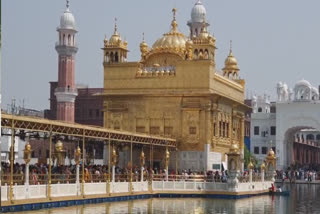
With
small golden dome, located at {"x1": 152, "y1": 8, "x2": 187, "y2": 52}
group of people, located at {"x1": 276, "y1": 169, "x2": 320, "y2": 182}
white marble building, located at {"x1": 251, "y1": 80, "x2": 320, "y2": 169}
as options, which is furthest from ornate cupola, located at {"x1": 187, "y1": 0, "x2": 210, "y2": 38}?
small golden dome, located at {"x1": 152, "y1": 8, "x2": 187, "y2": 52}

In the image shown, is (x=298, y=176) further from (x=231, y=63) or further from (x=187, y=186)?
(x=187, y=186)

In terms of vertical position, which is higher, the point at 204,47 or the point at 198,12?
the point at 198,12

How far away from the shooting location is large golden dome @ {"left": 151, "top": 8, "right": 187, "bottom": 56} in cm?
3709

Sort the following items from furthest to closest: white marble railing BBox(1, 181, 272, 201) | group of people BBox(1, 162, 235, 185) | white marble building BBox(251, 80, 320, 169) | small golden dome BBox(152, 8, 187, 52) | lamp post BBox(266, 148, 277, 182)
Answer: white marble building BBox(251, 80, 320, 169) < lamp post BBox(266, 148, 277, 182) < small golden dome BBox(152, 8, 187, 52) < group of people BBox(1, 162, 235, 185) < white marble railing BBox(1, 181, 272, 201)

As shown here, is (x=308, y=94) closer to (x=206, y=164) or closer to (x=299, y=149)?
(x=299, y=149)

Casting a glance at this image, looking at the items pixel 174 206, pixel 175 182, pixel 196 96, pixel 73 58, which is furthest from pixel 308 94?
pixel 174 206

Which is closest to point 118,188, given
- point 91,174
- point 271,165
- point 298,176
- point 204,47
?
point 91,174

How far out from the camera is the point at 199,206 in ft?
81.0

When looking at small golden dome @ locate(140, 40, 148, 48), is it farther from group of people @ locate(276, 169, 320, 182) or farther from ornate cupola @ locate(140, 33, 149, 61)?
group of people @ locate(276, 169, 320, 182)

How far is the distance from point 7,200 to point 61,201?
3038 millimetres

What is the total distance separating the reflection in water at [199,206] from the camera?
2194cm

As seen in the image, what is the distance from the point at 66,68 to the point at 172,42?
99.0 ft

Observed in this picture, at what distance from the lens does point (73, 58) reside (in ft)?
222

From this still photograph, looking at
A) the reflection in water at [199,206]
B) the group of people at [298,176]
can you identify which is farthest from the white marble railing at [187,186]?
the group of people at [298,176]
